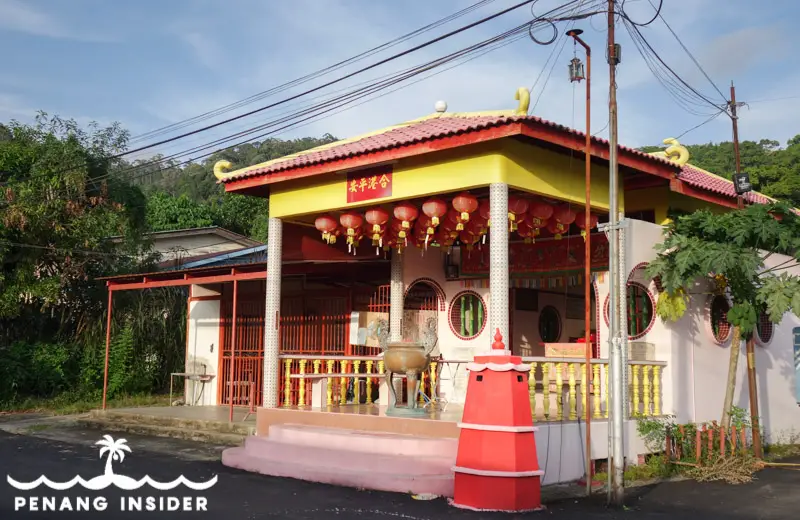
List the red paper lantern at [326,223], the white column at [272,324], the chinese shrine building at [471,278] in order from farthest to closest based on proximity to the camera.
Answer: the red paper lantern at [326,223]
the white column at [272,324]
the chinese shrine building at [471,278]

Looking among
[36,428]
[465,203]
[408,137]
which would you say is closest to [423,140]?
[408,137]

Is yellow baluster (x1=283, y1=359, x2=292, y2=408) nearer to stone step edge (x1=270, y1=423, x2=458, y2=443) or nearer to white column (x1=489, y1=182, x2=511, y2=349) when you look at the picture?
stone step edge (x1=270, y1=423, x2=458, y2=443)

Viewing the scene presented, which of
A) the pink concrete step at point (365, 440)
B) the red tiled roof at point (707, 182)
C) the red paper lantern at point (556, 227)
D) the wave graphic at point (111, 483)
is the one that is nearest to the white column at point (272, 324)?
the pink concrete step at point (365, 440)

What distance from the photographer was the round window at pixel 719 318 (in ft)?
35.0

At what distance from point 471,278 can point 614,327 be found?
5.43 meters

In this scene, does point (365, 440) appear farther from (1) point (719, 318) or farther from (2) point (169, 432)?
(1) point (719, 318)

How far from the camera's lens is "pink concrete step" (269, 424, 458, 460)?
8344mm

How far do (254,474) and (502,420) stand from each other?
3.39 meters

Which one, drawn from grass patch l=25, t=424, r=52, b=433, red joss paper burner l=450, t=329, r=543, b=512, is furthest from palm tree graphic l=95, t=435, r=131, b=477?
red joss paper burner l=450, t=329, r=543, b=512

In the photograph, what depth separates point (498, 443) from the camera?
7.18 m

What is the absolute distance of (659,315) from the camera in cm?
1012

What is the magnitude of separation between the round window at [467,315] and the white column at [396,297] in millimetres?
853

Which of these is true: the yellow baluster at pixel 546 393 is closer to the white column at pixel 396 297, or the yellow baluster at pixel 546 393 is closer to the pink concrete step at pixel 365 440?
the pink concrete step at pixel 365 440

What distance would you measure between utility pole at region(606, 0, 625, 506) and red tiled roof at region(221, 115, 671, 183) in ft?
3.47
